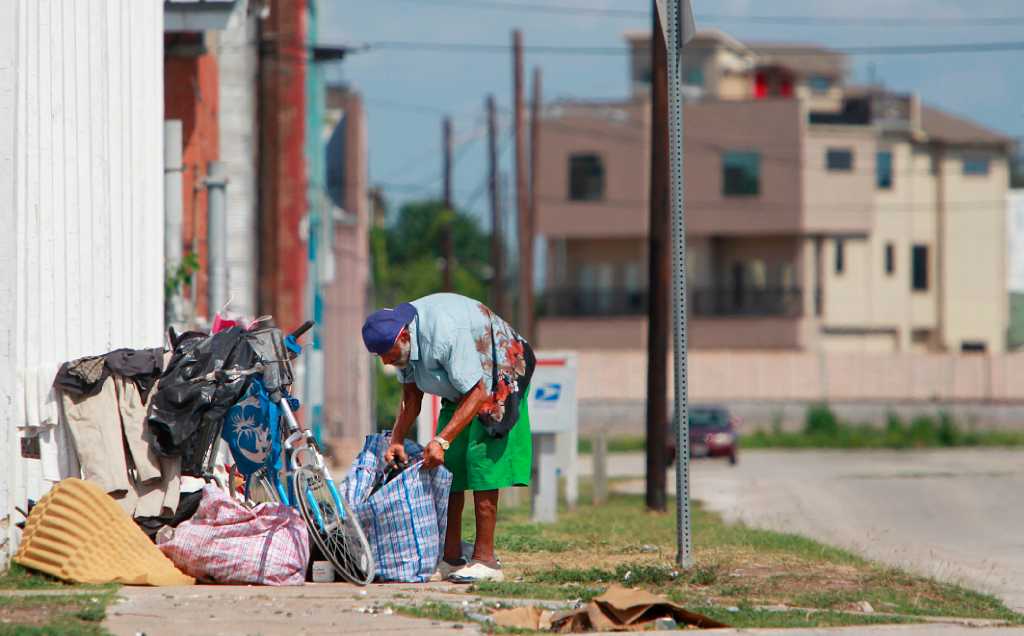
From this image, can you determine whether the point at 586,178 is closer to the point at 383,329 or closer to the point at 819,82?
the point at 819,82

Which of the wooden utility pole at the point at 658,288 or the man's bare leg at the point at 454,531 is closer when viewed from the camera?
the man's bare leg at the point at 454,531

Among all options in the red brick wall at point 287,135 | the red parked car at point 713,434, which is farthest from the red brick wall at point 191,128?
the red parked car at point 713,434

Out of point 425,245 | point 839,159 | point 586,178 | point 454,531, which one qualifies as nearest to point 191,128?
point 454,531

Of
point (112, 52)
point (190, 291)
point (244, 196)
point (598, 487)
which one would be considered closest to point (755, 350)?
point (244, 196)

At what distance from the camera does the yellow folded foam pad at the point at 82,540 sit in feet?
27.3

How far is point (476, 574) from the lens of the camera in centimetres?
884

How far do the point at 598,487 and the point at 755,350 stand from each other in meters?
40.2

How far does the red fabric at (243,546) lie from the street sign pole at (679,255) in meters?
2.17

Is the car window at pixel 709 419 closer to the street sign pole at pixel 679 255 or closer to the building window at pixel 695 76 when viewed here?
the street sign pole at pixel 679 255

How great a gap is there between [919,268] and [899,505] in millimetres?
48135

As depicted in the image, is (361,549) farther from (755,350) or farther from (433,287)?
(433,287)

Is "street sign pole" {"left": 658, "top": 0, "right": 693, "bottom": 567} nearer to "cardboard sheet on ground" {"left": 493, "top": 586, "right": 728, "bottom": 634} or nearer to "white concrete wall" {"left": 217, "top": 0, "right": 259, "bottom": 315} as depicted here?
"cardboard sheet on ground" {"left": 493, "top": 586, "right": 728, "bottom": 634}

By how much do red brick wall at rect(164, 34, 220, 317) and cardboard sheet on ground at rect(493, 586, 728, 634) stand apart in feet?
40.7

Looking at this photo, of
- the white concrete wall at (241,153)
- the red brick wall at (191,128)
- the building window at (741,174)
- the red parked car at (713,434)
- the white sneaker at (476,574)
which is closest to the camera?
the white sneaker at (476,574)
